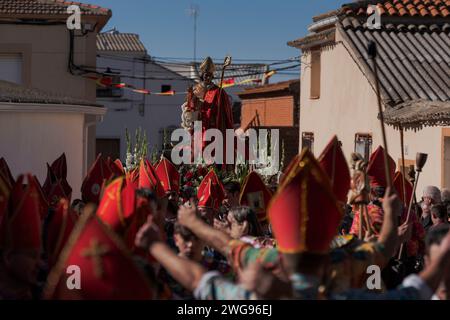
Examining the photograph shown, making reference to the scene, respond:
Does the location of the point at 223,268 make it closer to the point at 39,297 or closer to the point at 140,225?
the point at 140,225

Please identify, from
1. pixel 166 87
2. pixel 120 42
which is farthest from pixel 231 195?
pixel 120 42

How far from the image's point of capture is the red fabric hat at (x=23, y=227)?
356 cm

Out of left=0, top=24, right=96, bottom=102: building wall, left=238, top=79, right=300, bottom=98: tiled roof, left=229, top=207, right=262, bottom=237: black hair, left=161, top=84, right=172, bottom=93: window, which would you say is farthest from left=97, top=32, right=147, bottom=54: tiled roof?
left=229, top=207, right=262, bottom=237: black hair

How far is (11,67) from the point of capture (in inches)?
760

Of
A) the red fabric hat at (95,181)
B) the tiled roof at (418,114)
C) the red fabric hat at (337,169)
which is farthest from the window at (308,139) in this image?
the red fabric hat at (337,169)

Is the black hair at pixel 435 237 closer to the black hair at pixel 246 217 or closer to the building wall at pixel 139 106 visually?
the black hair at pixel 246 217

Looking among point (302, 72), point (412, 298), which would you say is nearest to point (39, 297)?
point (412, 298)

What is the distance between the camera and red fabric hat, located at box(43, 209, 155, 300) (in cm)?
307

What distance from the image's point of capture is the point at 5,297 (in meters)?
3.48

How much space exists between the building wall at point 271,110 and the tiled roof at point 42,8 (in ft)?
24.1

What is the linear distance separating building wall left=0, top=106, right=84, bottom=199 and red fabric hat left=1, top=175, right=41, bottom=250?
787 cm

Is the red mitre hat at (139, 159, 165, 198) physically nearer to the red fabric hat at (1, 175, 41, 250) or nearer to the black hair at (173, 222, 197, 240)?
the black hair at (173, 222, 197, 240)

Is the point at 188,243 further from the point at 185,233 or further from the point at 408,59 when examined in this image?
the point at 408,59
